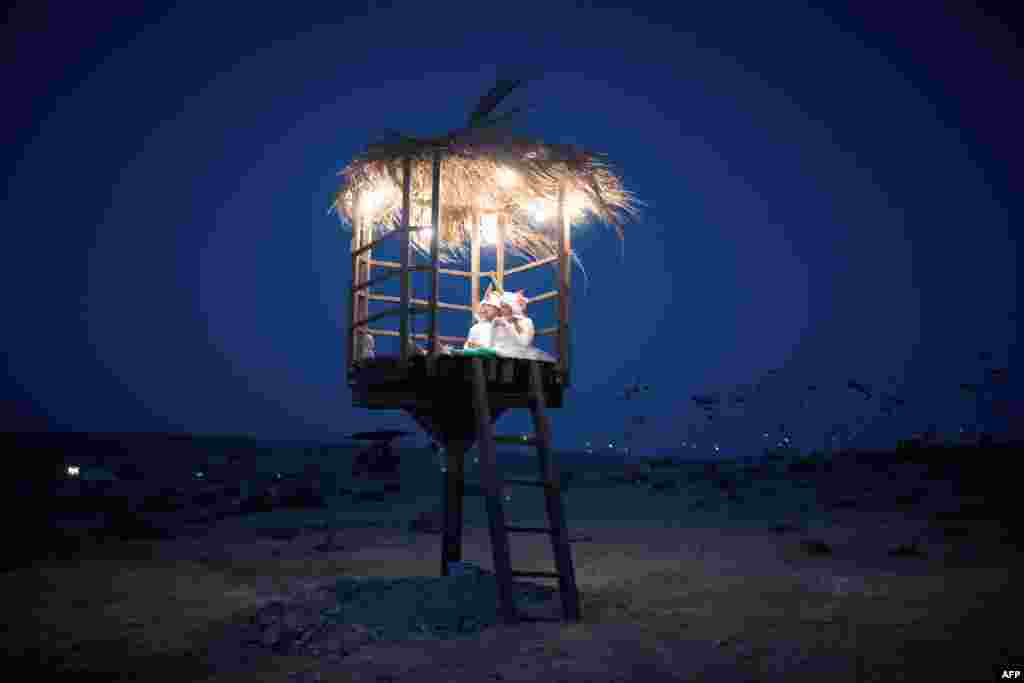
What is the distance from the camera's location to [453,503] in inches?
423

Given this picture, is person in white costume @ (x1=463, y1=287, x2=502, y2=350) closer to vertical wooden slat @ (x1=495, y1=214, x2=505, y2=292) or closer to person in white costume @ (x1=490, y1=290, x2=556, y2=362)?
person in white costume @ (x1=490, y1=290, x2=556, y2=362)

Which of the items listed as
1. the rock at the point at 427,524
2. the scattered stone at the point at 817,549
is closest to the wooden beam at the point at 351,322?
the rock at the point at 427,524

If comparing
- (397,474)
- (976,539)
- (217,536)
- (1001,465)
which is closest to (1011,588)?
(976,539)

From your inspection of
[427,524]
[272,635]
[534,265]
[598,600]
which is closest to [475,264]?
[534,265]

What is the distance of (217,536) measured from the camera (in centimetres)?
1827

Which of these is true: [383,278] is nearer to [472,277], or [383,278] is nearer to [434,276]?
[434,276]

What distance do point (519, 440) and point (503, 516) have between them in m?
0.97

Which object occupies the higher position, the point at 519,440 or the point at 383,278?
the point at 383,278

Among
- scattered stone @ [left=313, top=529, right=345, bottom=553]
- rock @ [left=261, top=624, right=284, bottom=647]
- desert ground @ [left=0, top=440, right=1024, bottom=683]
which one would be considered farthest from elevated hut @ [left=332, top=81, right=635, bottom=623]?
scattered stone @ [left=313, top=529, right=345, bottom=553]

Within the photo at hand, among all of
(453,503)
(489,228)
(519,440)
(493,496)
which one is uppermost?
(489,228)

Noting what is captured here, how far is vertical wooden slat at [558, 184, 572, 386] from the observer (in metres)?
10.0

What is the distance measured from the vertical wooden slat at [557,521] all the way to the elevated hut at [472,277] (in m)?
0.02

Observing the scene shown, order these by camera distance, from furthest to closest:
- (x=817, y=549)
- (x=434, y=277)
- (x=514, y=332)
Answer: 1. (x=817, y=549)
2. (x=514, y=332)
3. (x=434, y=277)

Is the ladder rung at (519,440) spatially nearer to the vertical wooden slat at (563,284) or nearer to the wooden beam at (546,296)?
the vertical wooden slat at (563,284)
